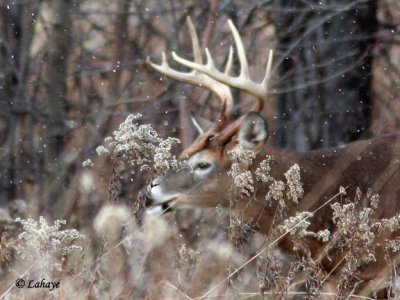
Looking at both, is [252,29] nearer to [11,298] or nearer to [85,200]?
[85,200]

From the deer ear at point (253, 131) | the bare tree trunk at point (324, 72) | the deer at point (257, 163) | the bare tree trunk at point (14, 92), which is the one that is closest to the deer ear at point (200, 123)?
the deer at point (257, 163)

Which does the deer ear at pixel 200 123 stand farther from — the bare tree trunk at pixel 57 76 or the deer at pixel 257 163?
the bare tree trunk at pixel 57 76

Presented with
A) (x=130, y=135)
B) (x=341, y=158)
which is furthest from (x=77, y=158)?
(x=130, y=135)

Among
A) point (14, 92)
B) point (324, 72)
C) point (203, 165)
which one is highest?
point (14, 92)

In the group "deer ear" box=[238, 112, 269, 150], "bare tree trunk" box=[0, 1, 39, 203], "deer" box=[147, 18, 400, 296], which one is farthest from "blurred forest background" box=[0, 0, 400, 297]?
"deer ear" box=[238, 112, 269, 150]

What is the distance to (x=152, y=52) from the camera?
32.1ft

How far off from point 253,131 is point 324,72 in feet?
7.00

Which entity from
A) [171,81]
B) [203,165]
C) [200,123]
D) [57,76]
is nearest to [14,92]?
[57,76]

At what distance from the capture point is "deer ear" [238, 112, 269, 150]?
24.7 feet

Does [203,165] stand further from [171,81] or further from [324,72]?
[324,72]

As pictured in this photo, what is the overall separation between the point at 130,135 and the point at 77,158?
4.90 metres

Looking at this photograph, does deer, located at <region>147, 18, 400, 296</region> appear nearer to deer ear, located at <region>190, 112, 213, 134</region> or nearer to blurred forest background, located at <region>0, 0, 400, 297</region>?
deer ear, located at <region>190, 112, 213, 134</region>

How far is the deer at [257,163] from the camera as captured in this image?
7379 millimetres

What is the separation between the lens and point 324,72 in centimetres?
954
